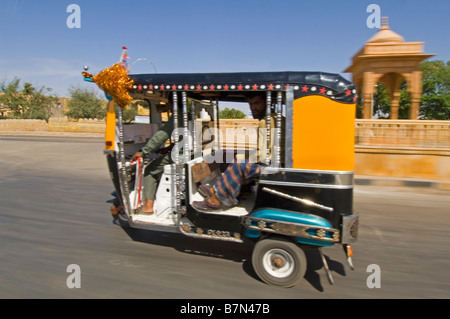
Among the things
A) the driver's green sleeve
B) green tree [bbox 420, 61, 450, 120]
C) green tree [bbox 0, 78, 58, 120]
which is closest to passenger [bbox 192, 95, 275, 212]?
the driver's green sleeve

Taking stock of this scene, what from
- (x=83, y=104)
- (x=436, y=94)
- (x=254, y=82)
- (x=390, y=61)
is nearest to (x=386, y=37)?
(x=390, y=61)

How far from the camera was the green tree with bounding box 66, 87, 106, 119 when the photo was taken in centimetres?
4641

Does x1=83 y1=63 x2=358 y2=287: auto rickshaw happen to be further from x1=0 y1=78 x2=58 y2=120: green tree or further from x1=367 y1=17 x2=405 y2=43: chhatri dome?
x1=0 y1=78 x2=58 y2=120: green tree

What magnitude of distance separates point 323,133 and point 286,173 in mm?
538

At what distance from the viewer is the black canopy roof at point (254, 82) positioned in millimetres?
3154

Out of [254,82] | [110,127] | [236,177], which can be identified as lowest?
[236,177]

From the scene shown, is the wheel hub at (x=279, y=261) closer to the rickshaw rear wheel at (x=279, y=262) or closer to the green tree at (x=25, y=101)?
the rickshaw rear wheel at (x=279, y=262)

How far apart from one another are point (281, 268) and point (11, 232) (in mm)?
4162

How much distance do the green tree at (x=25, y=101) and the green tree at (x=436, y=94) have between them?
44.9 metres

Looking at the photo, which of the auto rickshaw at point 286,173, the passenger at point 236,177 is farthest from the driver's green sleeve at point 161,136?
the passenger at point 236,177

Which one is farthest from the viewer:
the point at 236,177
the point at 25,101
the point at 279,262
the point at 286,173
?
the point at 25,101

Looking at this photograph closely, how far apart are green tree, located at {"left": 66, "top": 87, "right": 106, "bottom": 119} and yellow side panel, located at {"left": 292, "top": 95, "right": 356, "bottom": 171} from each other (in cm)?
4831

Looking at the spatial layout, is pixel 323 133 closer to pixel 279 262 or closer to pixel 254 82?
pixel 254 82

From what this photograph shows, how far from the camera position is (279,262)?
11.2 ft
